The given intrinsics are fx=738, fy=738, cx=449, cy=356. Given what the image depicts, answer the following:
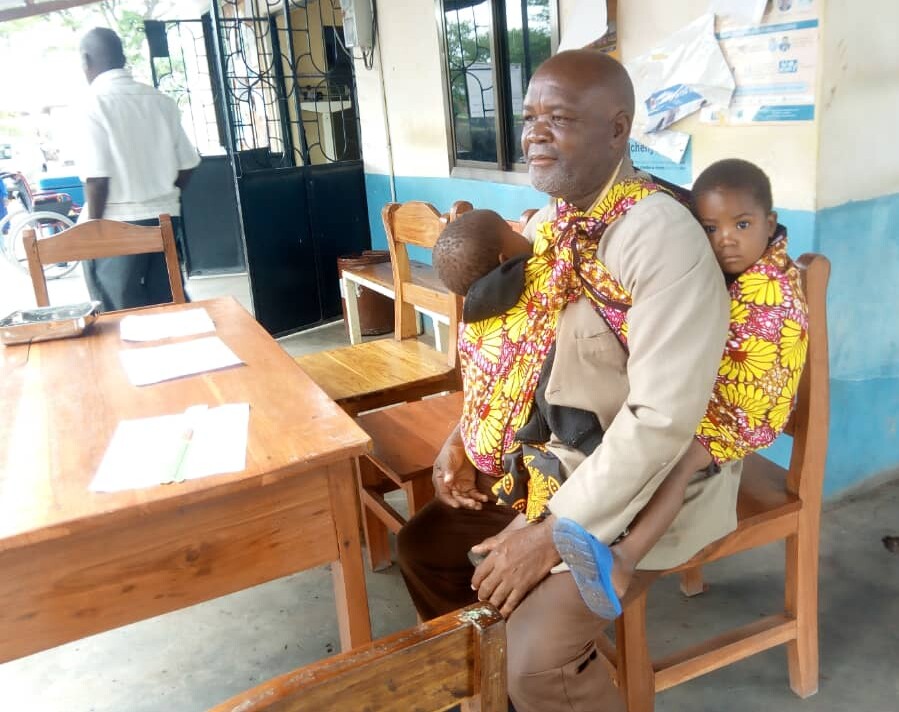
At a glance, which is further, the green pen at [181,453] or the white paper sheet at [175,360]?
the white paper sheet at [175,360]

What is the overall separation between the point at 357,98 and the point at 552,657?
14.0ft

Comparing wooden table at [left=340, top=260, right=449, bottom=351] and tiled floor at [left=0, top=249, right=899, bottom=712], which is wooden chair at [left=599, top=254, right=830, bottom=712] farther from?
wooden table at [left=340, top=260, right=449, bottom=351]

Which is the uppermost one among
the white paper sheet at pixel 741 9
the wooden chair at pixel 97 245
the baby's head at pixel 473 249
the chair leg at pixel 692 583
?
the white paper sheet at pixel 741 9

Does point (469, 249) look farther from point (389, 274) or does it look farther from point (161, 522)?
point (389, 274)

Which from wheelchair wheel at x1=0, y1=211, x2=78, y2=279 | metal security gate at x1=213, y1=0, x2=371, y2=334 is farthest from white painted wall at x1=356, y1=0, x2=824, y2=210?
wheelchair wheel at x1=0, y1=211, x2=78, y2=279

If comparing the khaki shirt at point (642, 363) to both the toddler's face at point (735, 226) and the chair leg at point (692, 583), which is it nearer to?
the toddler's face at point (735, 226)

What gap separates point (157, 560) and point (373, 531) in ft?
3.70

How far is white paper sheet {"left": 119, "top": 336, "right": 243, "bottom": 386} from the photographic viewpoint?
1.52 m

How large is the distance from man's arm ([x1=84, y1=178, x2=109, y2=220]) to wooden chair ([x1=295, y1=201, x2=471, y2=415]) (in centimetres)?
119

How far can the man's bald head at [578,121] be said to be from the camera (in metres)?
1.09

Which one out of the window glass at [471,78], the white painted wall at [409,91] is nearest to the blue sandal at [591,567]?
the window glass at [471,78]

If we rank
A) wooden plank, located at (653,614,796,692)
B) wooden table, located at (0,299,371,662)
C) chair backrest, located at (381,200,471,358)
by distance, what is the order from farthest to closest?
chair backrest, located at (381,200,471,358), wooden plank, located at (653,614,796,692), wooden table, located at (0,299,371,662)

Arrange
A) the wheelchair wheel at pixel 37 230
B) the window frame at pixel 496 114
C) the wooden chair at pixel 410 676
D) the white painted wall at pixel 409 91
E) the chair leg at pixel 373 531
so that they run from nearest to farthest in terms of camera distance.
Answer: the wooden chair at pixel 410 676
the chair leg at pixel 373 531
the window frame at pixel 496 114
the white painted wall at pixel 409 91
the wheelchair wheel at pixel 37 230

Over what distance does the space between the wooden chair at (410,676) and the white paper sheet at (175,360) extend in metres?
1.09
